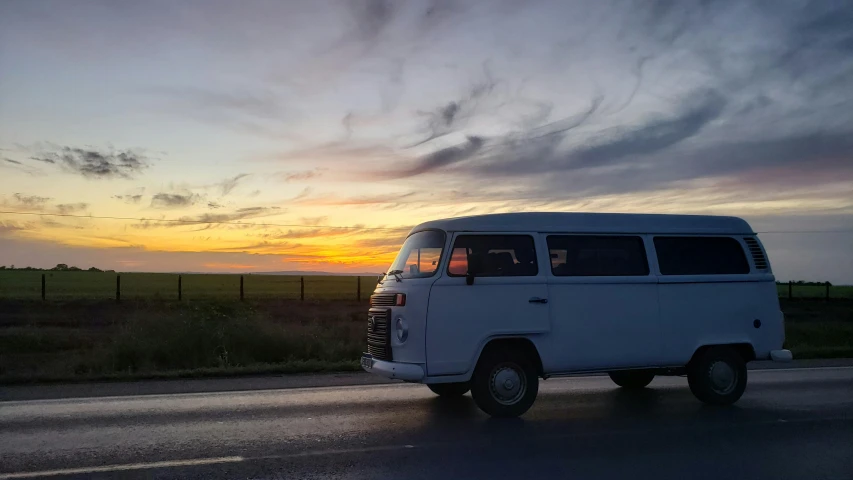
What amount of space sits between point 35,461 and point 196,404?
320 cm

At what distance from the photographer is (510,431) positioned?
8125 millimetres

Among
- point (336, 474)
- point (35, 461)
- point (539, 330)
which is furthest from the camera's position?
point (539, 330)

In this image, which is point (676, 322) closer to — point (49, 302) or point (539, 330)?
point (539, 330)

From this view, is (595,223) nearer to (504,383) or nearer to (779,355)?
(504,383)

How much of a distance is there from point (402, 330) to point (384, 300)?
2.19 feet

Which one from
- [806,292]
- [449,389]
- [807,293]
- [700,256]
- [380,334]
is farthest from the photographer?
[806,292]

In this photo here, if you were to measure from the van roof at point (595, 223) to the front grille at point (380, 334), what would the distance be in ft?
4.13

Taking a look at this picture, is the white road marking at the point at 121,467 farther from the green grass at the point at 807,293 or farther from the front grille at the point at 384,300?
the green grass at the point at 807,293

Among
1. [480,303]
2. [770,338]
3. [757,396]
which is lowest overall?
[757,396]

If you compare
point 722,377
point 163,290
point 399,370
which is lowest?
point 722,377

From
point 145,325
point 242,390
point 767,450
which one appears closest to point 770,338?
point 767,450

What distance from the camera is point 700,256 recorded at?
1001 cm

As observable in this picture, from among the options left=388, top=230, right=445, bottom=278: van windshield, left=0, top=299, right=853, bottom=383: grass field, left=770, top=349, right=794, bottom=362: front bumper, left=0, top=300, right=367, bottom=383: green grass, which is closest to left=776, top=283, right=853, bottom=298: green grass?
left=0, top=299, right=853, bottom=383: grass field

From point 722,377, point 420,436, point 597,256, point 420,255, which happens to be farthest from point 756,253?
point 420,436
